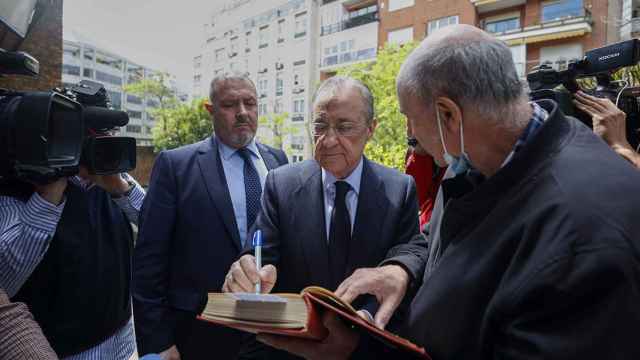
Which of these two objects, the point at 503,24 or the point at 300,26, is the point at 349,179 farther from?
the point at 300,26

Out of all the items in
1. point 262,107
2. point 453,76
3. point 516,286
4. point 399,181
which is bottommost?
point 516,286

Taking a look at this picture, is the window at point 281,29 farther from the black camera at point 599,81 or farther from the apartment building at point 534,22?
the black camera at point 599,81

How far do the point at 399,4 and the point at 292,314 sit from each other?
23.9 m

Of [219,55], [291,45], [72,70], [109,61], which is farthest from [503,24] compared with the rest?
[109,61]

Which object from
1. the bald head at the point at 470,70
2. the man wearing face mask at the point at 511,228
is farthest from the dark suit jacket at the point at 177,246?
the bald head at the point at 470,70

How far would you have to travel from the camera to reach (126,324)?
6.65 ft

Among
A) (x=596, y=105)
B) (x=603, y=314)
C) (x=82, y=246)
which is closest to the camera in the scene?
(x=603, y=314)

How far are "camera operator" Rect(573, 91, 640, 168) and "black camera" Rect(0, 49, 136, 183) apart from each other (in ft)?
7.58

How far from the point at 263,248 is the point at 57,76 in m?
5.19

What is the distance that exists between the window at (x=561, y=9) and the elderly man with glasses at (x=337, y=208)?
749 inches

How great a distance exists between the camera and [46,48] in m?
5.36

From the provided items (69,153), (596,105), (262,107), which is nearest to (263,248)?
(69,153)

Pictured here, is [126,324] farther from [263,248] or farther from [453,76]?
[453,76]

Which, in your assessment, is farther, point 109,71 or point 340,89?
point 109,71
